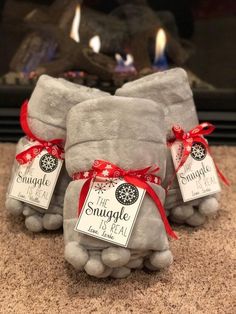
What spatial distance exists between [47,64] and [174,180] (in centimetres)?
67

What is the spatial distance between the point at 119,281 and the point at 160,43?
86 cm

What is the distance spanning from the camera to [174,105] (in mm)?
1060

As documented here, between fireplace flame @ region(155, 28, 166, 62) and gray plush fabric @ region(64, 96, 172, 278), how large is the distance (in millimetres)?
643

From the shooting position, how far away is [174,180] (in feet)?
3.53

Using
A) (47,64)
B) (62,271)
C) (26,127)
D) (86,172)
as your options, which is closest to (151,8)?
(47,64)

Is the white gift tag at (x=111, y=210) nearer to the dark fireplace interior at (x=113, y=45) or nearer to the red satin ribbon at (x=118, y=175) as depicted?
the red satin ribbon at (x=118, y=175)

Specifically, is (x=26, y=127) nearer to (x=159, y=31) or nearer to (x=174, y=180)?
(x=174, y=180)

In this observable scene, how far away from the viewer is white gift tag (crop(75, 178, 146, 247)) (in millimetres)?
888

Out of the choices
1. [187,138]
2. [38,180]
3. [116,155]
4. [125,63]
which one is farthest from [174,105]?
[125,63]

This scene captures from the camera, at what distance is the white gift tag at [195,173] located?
3.46 ft

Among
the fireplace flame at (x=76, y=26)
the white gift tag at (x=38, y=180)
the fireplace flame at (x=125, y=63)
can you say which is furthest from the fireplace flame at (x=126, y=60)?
the white gift tag at (x=38, y=180)

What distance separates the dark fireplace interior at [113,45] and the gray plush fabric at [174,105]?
0.41 metres

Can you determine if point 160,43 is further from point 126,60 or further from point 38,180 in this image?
point 38,180

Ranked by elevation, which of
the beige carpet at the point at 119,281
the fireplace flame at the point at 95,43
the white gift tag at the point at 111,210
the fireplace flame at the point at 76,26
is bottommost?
the beige carpet at the point at 119,281
